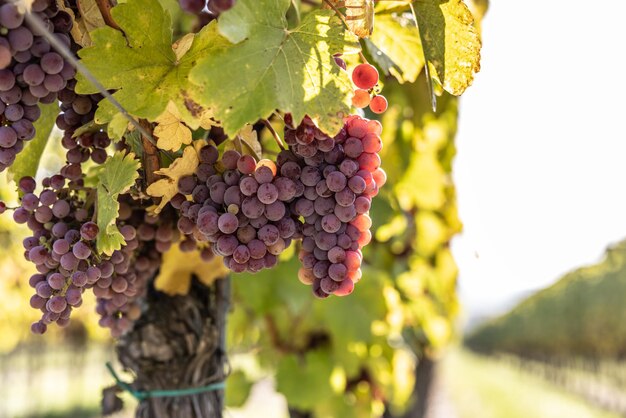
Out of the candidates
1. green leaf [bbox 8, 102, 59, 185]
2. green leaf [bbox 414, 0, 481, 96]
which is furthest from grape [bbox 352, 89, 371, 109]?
green leaf [bbox 8, 102, 59, 185]

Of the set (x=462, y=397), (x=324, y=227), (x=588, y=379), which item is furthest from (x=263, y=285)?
(x=588, y=379)

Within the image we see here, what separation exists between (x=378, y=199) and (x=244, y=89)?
4.08 ft

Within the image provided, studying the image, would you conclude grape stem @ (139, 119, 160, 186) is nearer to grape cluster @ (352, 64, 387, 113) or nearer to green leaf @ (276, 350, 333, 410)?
grape cluster @ (352, 64, 387, 113)

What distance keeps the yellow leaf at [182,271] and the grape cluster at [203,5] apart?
77cm

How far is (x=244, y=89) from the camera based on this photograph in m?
0.81

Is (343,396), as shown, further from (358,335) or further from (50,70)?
(50,70)

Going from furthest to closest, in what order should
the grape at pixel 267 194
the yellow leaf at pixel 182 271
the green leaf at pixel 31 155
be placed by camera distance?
the yellow leaf at pixel 182 271 → the green leaf at pixel 31 155 → the grape at pixel 267 194

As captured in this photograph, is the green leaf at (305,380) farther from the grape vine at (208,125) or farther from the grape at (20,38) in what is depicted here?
the grape at (20,38)

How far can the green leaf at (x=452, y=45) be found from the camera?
96cm

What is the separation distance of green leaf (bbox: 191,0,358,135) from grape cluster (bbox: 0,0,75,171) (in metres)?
0.20

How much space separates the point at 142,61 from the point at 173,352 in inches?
33.2

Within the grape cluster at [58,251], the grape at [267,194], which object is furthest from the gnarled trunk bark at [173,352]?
the grape at [267,194]

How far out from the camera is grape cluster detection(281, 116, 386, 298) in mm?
870

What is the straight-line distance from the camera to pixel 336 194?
870 millimetres
